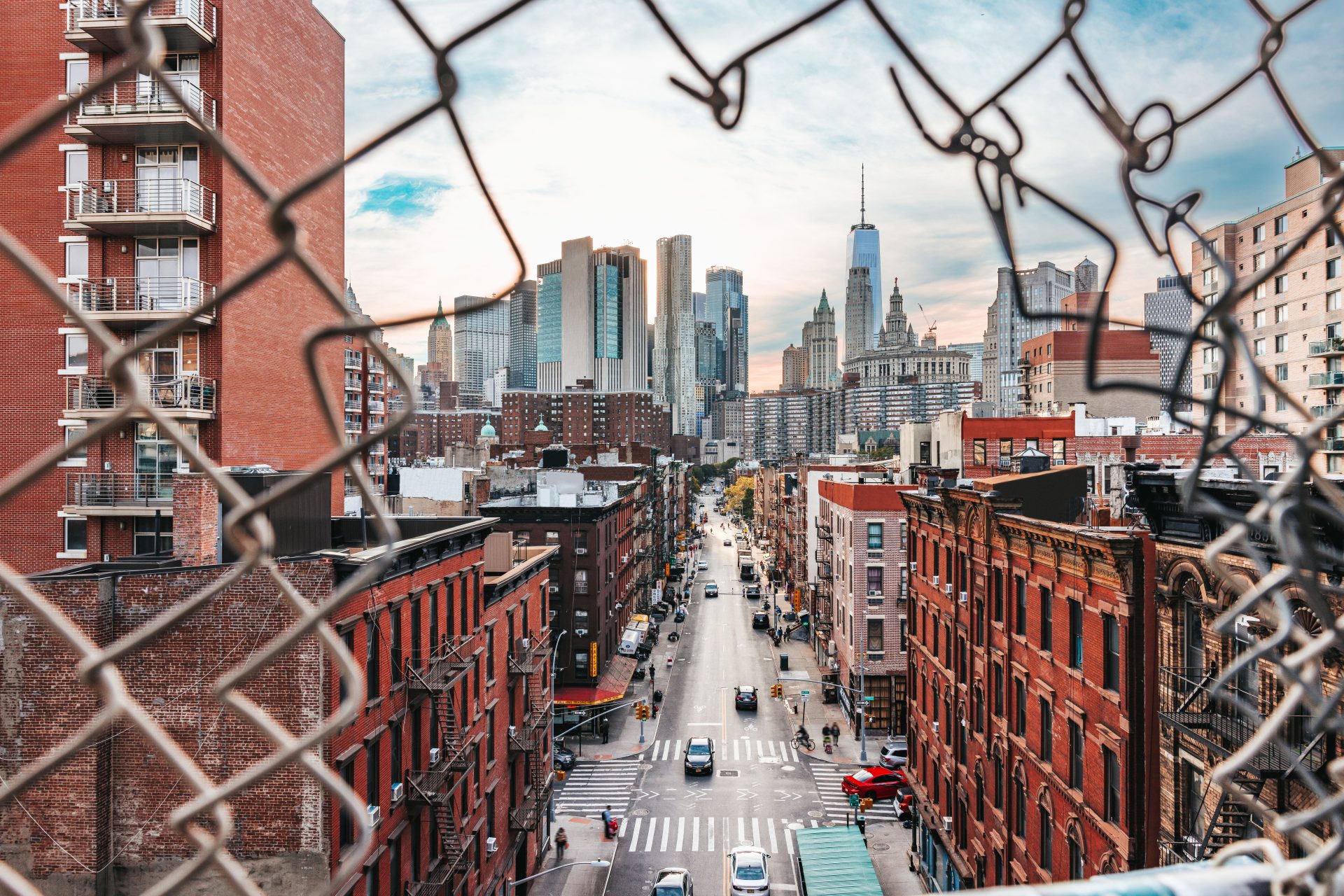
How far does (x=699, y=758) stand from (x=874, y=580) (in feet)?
49.4

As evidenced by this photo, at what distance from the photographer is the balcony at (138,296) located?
23547 millimetres

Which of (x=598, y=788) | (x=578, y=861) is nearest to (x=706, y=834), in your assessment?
(x=578, y=861)

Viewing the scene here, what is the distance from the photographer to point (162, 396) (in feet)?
78.9

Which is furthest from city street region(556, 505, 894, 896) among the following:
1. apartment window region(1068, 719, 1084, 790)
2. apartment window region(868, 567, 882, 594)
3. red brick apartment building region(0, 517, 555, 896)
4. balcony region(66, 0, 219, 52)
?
balcony region(66, 0, 219, 52)

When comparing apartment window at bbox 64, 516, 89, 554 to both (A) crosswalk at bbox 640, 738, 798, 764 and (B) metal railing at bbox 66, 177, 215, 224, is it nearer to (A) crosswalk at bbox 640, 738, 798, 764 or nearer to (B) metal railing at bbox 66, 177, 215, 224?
(B) metal railing at bbox 66, 177, 215, 224

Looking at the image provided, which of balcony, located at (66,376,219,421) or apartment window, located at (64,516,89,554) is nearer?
balcony, located at (66,376,219,421)

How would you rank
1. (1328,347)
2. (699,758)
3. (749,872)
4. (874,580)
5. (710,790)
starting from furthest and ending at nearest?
(1328,347), (874,580), (699,758), (710,790), (749,872)

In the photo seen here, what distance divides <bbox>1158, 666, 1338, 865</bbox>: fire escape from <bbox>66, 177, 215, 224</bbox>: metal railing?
86.4ft

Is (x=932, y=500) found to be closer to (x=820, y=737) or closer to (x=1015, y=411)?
(x=820, y=737)

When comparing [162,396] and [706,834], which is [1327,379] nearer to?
[706,834]

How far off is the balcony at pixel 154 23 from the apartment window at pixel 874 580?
136ft

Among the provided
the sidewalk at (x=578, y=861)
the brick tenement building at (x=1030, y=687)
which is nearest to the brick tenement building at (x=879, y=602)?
the brick tenement building at (x=1030, y=687)

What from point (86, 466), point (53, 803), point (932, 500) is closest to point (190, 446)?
point (53, 803)

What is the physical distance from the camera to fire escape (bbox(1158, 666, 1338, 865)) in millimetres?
13281
